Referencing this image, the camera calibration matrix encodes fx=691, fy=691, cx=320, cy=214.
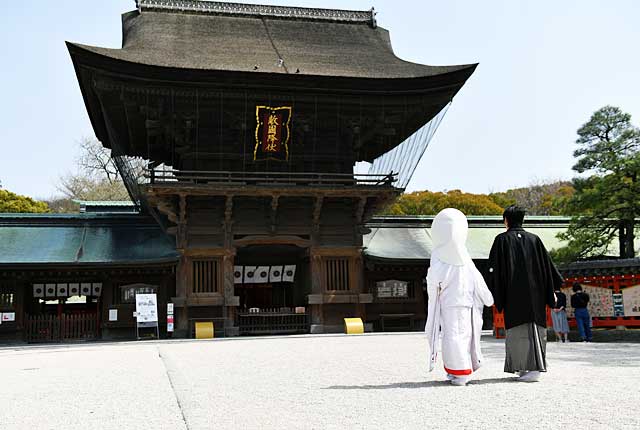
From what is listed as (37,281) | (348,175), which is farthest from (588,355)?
(37,281)

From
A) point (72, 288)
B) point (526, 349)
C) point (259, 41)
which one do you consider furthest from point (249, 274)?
point (526, 349)

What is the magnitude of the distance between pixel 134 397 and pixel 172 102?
48.5 feet

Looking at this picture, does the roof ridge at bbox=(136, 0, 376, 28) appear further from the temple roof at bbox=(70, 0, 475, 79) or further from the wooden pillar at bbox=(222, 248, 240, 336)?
the wooden pillar at bbox=(222, 248, 240, 336)

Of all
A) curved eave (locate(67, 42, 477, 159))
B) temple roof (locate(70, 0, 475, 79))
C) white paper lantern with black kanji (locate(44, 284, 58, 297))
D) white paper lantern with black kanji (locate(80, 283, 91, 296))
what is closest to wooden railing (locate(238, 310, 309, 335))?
white paper lantern with black kanji (locate(80, 283, 91, 296))

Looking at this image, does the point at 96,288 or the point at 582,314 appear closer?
the point at 582,314

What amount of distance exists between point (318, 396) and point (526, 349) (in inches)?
92.6

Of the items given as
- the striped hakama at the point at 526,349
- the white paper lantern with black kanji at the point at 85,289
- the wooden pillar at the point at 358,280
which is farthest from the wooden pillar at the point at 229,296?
the striped hakama at the point at 526,349

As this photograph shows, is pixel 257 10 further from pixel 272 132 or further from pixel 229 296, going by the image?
pixel 229 296

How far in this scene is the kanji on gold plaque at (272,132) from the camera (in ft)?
68.4

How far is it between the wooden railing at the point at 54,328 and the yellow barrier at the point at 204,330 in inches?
148

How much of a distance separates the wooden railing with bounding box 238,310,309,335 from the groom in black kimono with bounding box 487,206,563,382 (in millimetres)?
14407

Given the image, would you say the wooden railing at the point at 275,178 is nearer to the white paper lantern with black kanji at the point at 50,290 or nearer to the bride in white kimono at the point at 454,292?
the white paper lantern with black kanji at the point at 50,290

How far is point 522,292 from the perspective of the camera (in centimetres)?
742

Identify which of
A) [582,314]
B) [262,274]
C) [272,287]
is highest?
[262,274]
